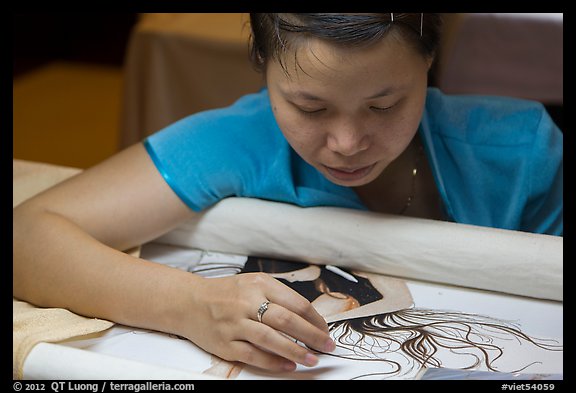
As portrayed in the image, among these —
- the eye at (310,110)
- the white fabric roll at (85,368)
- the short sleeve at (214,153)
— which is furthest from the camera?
the short sleeve at (214,153)

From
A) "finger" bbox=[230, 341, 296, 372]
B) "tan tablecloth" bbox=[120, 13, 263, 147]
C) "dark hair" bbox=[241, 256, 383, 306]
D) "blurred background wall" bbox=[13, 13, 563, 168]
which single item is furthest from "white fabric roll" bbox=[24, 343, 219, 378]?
"tan tablecloth" bbox=[120, 13, 263, 147]

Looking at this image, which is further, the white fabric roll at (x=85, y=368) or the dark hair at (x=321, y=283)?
the dark hair at (x=321, y=283)

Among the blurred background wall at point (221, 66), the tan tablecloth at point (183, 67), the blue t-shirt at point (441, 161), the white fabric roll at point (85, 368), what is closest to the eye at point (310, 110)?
the blue t-shirt at point (441, 161)

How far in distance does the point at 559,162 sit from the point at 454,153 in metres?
0.12

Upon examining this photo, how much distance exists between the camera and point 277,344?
66 cm

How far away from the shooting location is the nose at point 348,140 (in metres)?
0.73

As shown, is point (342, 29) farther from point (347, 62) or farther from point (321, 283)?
point (321, 283)

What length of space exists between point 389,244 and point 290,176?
0.13 metres

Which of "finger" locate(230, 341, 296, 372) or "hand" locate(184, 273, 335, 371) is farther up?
"hand" locate(184, 273, 335, 371)

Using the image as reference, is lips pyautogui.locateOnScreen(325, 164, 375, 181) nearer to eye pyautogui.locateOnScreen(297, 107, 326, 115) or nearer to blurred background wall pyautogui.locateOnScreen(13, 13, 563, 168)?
eye pyautogui.locateOnScreen(297, 107, 326, 115)

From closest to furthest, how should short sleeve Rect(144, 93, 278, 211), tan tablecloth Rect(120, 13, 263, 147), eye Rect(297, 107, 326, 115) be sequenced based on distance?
eye Rect(297, 107, 326, 115), short sleeve Rect(144, 93, 278, 211), tan tablecloth Rect(120, 13, 263, 147)

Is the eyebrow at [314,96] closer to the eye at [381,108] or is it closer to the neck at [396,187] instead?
the eye at [381,108]

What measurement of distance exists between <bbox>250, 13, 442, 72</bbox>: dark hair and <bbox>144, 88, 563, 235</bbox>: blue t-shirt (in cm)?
12

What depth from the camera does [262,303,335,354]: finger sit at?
26.1 inches
